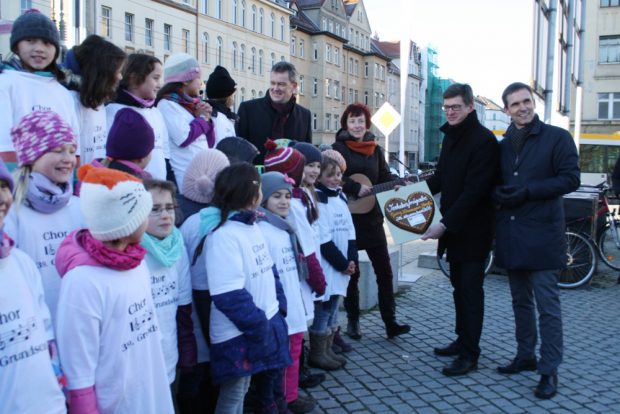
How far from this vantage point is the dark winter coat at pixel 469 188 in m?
4.82

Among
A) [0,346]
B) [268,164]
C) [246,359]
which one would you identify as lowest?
[246,359]

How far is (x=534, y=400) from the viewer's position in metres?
4.35

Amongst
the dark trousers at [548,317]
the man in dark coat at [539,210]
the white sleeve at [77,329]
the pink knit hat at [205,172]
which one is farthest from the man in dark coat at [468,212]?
the white sleeve at [77,329]

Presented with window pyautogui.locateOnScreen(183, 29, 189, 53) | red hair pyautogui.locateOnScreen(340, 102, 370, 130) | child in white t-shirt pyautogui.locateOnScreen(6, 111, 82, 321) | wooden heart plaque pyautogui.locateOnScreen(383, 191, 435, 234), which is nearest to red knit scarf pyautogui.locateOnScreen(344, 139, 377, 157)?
red hair pyautogui.locateOnScreen(340, 102, 370, 130)

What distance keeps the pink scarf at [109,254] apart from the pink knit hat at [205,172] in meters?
1.08

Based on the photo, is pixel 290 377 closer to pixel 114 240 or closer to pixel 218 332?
pixel 218 332

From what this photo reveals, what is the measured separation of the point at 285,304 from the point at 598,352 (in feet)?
11.4

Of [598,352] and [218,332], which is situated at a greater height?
[218,332]

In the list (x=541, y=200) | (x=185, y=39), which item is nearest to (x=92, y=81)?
(x=541, y=200)

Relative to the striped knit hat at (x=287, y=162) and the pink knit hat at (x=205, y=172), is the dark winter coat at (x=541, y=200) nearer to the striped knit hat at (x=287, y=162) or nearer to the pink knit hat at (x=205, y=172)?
the striped knit hat at (x=287, y=162)

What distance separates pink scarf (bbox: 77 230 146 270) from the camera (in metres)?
2.35

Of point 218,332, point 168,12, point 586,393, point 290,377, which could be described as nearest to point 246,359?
point 218,332

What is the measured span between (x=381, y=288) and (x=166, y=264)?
3132 mm

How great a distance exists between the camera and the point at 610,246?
9.23 meters
